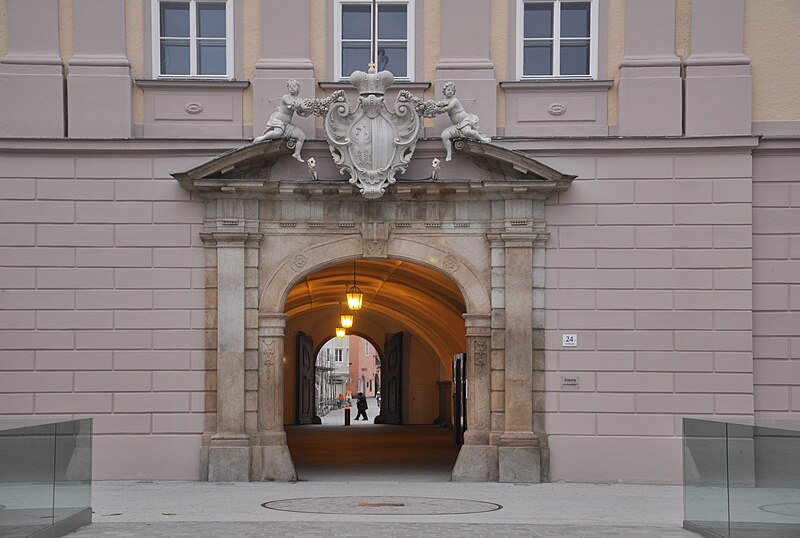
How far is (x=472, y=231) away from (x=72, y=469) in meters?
7.18

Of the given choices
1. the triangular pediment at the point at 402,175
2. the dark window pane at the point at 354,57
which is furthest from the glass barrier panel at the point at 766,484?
the dark window pane at the point at 354,57

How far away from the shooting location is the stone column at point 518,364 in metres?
17.7

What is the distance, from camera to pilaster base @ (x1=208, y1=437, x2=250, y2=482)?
1766cm

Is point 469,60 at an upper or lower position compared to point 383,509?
upper

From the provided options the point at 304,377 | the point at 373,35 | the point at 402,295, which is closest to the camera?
the point at 373,35

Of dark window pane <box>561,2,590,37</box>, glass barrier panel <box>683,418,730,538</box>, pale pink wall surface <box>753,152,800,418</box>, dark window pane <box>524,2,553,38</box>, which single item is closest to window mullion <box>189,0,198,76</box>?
dark window pane <box>524,2,553,38</box>

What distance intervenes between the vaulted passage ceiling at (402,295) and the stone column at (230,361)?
2.23m

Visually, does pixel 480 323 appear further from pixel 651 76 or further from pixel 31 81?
pixel 31 81

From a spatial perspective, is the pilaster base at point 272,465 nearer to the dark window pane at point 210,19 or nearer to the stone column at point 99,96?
the stone column at point 99,96

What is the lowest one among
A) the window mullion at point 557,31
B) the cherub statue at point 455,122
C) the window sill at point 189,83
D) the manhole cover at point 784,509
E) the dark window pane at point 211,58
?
the manhole cover at point 784,509

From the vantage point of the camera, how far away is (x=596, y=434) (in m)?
17.9

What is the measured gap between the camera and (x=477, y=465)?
17938 millimetres

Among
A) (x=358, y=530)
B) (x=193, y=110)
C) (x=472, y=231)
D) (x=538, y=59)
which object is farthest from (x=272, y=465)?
(x=538, y=59)

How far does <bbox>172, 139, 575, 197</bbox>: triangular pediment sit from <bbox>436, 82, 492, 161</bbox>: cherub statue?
0.11 meters
